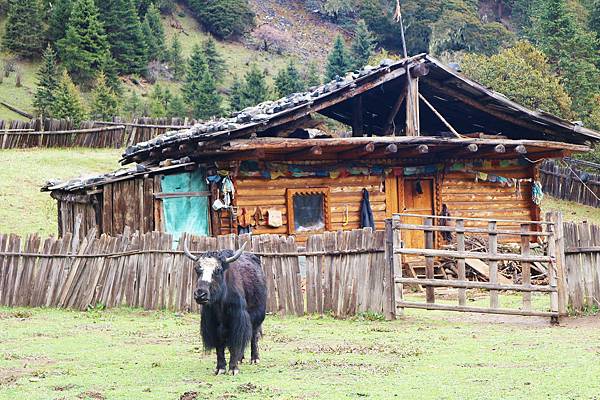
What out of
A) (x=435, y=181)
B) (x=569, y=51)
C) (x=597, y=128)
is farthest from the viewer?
(x=569, y=51)

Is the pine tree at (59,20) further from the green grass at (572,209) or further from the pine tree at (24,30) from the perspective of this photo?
the green grass at (572,209)

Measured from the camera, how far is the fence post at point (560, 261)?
13414 millimetres

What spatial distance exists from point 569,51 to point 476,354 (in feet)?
131

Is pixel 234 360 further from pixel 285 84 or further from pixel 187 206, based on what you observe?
pixel 285 84

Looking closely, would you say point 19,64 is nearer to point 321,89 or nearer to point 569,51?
point 569,51

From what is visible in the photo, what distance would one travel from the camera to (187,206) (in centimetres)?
1867

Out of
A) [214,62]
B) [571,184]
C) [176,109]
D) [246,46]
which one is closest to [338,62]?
[214,62]

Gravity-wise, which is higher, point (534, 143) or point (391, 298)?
point (534, 143)

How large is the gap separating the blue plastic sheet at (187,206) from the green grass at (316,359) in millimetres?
4211

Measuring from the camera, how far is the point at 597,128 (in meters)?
40.2

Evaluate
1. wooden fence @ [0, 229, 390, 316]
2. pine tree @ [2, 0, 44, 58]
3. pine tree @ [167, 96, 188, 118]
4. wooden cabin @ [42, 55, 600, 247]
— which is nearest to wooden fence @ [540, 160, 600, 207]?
wooden cabin @ [42, 55, 600, 247]

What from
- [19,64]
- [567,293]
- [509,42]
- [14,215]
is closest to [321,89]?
[567,293]

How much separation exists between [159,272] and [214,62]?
49.5m

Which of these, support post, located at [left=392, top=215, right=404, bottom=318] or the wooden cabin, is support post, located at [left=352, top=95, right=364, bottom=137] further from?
support post, located at [left=392, top=215, right=404, bottom=318]
